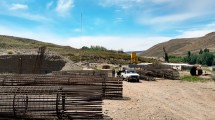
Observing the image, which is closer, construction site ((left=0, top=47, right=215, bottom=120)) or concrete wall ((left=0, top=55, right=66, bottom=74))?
construction site ((left=0, top=47, right=215, bottom=120))

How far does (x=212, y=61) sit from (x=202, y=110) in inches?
5166

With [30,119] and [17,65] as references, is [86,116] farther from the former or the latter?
[17,65]

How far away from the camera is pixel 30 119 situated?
17906 mm

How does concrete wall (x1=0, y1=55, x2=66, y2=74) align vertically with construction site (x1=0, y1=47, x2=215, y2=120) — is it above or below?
above

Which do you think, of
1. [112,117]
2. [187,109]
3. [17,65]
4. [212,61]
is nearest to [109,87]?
[187,109]

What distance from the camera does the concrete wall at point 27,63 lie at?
63.6 m

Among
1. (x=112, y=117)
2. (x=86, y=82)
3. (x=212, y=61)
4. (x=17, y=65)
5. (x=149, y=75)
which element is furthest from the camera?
(x=212, y=61)

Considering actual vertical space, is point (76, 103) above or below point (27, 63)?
below

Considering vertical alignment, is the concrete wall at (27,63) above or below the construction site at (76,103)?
above

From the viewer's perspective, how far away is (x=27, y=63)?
209ft

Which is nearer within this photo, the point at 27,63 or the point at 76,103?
the point at 76,103

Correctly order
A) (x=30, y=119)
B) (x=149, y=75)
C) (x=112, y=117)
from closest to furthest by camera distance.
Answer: (x=30, y=119)
(x=112, y=117)
(x=149, y=75)

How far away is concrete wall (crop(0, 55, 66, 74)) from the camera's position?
63.6 metres

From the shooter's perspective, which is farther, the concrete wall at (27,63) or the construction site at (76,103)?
the concrete wall at (27,63)
